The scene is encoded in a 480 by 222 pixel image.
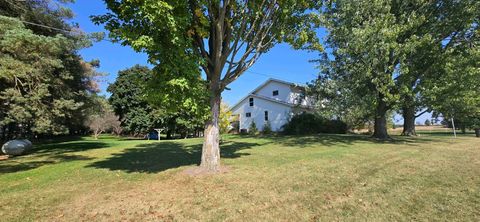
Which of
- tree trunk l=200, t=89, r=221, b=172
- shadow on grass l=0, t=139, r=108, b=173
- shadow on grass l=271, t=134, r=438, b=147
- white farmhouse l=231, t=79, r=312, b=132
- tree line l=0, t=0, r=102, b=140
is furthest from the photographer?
white farmhouse l=231, t=79, r=312, b=132

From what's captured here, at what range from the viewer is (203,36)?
7.98 metres

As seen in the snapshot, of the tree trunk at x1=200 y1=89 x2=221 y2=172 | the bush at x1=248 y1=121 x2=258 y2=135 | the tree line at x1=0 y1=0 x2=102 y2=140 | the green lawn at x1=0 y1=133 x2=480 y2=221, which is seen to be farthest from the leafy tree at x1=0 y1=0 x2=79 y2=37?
the bush at x1=248 y1=121 x2=258 y2=135

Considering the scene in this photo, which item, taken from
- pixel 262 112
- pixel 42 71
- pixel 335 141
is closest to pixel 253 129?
pixel 262 112

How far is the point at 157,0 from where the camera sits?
5.87 metres

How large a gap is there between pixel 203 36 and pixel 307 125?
23874 mm

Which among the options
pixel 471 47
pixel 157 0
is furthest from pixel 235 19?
pixel 471 47

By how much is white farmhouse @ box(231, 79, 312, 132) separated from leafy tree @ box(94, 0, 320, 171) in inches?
879

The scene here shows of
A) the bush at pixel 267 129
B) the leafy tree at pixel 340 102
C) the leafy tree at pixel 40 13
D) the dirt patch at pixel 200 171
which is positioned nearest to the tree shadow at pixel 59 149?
the leafy tree at pixel 40 13

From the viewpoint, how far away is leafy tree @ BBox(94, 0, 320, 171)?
6477 millimetres

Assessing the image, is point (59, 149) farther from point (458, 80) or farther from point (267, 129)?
point (458, 80)

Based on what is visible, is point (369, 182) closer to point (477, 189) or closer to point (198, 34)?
point (477, 189)

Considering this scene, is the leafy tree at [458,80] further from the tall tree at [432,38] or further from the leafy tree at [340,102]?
the leafy tree at [340,102]

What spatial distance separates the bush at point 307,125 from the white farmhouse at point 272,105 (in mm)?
1473

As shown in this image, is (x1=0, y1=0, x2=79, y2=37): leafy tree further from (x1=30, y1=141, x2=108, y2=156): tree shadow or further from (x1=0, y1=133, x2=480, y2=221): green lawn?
(x1=0, y1=133, x2=480, y2=221): green lawn
